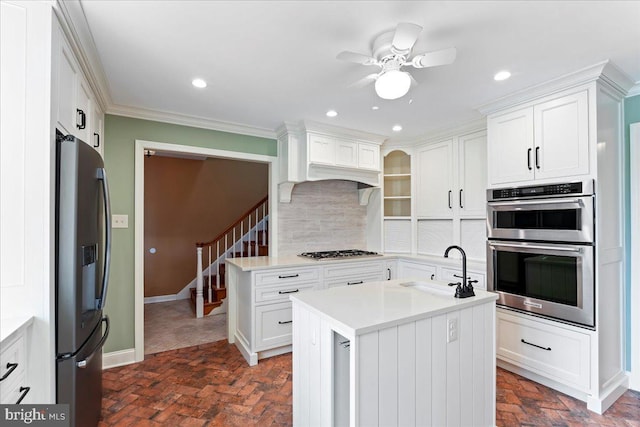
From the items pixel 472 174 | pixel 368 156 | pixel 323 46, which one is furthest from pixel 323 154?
pixel 472 174

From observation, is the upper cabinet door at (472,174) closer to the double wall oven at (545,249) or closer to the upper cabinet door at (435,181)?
the upper cabinet door at (435,181)

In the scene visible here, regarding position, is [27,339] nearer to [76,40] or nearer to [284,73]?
[76,40]

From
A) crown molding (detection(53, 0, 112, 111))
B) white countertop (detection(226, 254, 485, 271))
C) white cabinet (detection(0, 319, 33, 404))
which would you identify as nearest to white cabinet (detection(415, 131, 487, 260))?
white countertop (detection(226, 254, 485, 271))

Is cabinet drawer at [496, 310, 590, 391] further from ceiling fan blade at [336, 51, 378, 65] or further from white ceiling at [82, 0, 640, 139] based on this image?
ceiling fan blade at [336, 51, 378, 65]

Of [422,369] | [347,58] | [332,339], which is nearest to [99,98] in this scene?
[347,58]

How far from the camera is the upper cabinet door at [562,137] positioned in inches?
88.3

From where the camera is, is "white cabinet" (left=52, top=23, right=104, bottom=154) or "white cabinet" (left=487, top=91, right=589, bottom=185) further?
"white cabinet" (left=487, top=91, right=589, bottom=185)

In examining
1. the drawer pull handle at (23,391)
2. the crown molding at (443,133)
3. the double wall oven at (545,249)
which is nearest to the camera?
the drawer pull handle at (23,391)

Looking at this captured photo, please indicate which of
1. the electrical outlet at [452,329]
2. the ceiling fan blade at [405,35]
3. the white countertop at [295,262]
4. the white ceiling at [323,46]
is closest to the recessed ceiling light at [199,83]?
the white ceiling at [323,46]

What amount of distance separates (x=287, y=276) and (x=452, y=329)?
185 cm

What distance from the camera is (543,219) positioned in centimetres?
246

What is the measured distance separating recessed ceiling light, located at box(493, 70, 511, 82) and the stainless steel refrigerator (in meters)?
2.78

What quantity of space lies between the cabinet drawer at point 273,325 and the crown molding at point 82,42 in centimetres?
233

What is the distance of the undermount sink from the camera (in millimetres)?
1938
